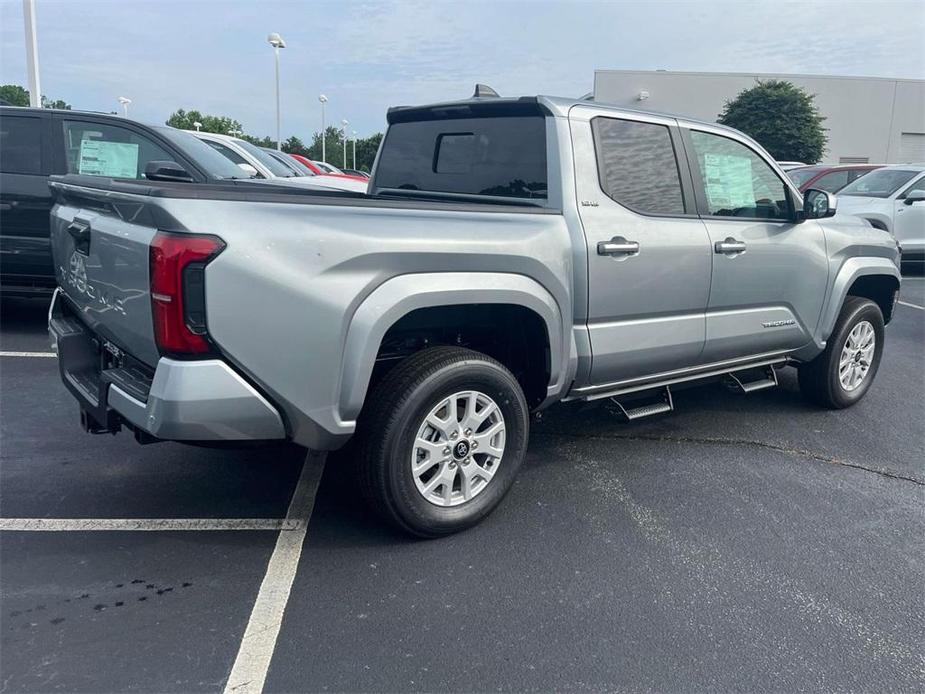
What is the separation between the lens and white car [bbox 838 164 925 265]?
1195 centimetres

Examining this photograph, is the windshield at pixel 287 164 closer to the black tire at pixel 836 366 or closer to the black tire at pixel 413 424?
the black tire at pixel 836 366

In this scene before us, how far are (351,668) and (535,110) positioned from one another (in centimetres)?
272

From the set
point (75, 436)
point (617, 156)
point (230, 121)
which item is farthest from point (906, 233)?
point (230, 121)

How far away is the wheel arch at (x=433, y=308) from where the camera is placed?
9.71 feet

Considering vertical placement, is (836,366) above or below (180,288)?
below

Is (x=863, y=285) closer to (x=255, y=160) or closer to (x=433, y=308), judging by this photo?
(x=433, y=308)

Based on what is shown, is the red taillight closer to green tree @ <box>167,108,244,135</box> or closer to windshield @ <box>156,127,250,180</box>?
windshield @ <box>156,127,250,180</box>

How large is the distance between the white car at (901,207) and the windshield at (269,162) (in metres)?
8.22

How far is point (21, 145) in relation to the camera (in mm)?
6660

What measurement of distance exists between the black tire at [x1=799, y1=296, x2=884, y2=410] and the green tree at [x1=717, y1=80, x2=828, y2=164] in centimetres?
3060

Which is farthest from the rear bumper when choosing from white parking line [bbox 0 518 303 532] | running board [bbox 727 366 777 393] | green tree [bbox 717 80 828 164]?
green tree [bbox 717 80 828 164]

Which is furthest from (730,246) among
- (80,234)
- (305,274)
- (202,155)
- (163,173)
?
(202,155)

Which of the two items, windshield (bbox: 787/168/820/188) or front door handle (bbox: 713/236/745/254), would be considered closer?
front door handle (bbox: 713/236/745/254)

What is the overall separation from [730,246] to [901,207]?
9.38 meters
